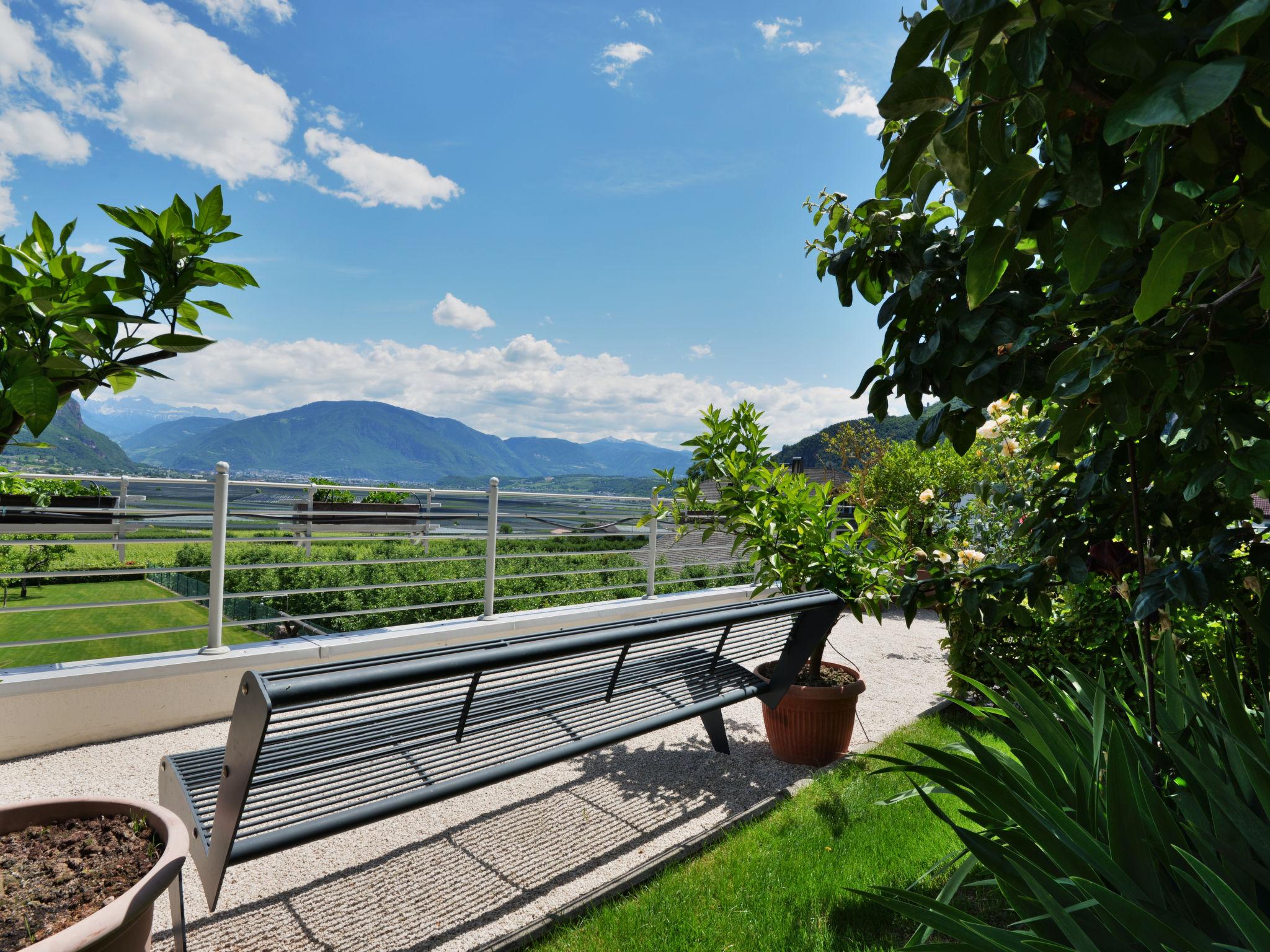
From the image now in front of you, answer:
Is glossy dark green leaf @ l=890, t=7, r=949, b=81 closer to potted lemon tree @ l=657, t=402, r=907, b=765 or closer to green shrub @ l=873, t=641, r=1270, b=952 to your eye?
green shrub @ l=873, t=641, r=1270, b=952

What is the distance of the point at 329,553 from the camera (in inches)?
496

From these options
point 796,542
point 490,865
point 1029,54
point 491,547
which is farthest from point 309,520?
point 1029,54

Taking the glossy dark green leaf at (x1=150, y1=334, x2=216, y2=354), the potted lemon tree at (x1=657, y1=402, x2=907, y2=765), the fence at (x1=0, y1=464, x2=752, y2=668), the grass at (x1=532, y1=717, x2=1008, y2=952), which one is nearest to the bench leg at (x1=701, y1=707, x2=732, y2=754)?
the potted lemon tree at (x1=657, y1=402, x2=907, y2=765)

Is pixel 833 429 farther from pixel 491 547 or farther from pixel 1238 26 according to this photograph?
pixel 1238 26

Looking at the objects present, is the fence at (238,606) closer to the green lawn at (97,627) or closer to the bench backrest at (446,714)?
the green lawn at (97,627)

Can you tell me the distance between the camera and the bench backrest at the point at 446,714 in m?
1.90

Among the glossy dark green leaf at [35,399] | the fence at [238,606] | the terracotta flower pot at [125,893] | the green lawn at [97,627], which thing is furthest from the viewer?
the green lawn at [97,627]

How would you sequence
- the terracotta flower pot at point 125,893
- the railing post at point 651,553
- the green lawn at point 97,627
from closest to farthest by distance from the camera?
the terracotta flower pot at point 125,893 < the railing post at point 651,553 < the green lawn at point 97,627

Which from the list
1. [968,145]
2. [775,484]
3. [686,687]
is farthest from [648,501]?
[968,145]

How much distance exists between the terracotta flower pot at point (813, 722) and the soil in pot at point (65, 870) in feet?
9.86

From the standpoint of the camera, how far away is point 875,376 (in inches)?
67.1

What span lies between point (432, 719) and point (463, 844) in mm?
887

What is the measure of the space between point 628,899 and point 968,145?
9.20 feet

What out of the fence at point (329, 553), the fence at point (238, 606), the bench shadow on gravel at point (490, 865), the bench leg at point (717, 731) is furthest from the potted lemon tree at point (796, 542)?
the fence at point (238, 606)
